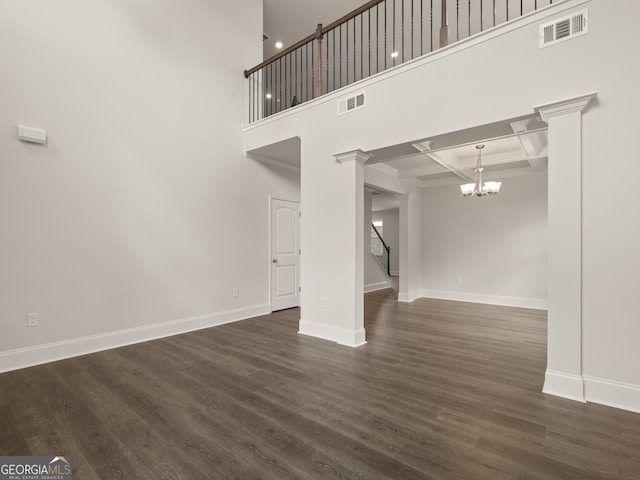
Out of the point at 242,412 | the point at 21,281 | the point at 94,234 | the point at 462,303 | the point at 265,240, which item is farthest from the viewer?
the point at 462,303

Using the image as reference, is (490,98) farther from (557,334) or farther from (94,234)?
(94,234)

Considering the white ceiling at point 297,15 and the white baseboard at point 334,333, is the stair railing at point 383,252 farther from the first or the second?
the white baseboard at point 334,333

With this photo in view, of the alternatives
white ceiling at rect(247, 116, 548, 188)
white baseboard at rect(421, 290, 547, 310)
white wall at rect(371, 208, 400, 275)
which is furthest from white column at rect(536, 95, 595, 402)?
white wall at rect(371, 208, 400, 275)

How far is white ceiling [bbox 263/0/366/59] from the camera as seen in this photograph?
611 centimetres

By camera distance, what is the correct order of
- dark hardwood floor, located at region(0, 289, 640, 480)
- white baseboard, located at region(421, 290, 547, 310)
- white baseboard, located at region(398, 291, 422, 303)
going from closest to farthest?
dark hardwood floor, located at region(0, 289, 640, 480), white baseboard, located at region(421, 290, 547, 310), white baseboard, located at region(398, 291, 422, 303)

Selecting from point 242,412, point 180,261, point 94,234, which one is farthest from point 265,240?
point 242,412

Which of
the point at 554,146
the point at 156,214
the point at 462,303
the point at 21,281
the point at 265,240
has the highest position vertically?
the point at 554,146

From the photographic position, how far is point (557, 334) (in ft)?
8.42

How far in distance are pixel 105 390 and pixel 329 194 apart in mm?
3102

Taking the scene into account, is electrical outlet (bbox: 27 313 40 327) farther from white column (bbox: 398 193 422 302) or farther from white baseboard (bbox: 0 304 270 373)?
white column (bbox: 398 193 422 302)

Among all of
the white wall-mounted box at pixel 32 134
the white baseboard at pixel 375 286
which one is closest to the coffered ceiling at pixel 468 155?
the white baseboard at pixel 375 286

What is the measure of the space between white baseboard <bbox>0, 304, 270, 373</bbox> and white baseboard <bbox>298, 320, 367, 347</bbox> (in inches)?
57.4

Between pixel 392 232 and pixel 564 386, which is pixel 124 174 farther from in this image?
pixel 392 232

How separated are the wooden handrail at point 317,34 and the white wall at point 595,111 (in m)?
1.21
